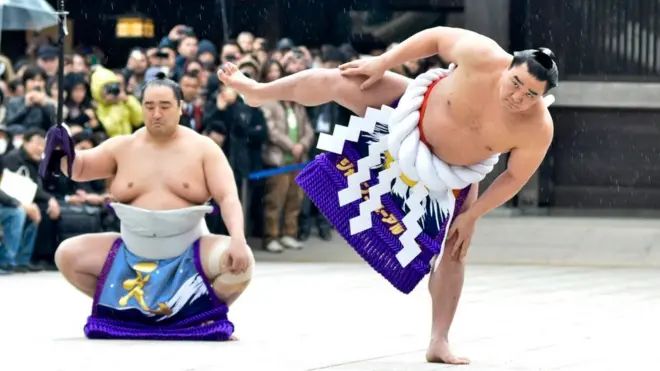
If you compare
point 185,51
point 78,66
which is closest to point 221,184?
point 78,66

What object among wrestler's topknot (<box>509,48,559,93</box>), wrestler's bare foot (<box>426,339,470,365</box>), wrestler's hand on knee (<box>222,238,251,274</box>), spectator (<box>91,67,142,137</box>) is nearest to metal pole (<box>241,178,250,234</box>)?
spectator (<box>91,67,142,137</box>)

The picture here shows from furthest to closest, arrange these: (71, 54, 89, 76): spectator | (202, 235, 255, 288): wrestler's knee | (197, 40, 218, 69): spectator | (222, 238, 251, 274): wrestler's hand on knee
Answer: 1. (197, 40, 218, 69): spectator
2. (71, 54, 89, 76): spectator
3. (202, 235, 255, 288): wrestler's knee
4. (222, 238, 251, 274): wrestler's hand on knee

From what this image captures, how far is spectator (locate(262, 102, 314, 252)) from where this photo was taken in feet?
32.6

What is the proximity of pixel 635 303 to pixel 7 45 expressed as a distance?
6572 mm

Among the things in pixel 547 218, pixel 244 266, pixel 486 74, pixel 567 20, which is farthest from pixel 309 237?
pixel 486 74

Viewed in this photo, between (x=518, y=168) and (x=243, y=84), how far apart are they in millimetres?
1067

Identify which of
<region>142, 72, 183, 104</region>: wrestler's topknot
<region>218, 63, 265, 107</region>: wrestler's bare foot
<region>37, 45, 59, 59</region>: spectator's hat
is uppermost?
<region>218, 63, 265, 107</region>: wrestler's bare foot

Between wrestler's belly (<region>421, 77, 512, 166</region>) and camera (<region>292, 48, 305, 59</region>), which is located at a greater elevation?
wrestler's belly (<region>421, 77, 512, 166</region>)

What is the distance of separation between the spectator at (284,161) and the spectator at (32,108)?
1.38 meters

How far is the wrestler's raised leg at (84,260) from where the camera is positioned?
19.8 feet

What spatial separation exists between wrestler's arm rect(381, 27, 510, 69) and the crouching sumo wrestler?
97 centimetres

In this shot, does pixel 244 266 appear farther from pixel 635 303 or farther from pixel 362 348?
pixel 635 303

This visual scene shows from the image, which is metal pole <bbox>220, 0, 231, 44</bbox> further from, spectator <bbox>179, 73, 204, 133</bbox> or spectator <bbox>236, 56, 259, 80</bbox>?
spectator <bbox>179, 73, 204, 133</bbox>

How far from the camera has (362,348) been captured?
5707 millimetres
